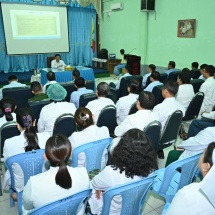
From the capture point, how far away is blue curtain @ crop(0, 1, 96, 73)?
877cm

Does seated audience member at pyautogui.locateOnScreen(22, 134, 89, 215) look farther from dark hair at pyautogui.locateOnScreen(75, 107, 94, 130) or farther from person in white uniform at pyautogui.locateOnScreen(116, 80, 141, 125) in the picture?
person in white uniform at pyautogui.locateOnScreen(116, 80, 141, 125)

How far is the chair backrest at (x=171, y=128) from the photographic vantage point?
2.40 metres

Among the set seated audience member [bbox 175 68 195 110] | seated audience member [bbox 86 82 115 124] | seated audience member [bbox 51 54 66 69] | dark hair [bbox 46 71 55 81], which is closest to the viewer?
seated audience member [bbox 86 82 115 124]

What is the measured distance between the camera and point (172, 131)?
2.57 metres

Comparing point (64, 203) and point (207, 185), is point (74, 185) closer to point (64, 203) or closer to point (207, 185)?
point (64, 203)

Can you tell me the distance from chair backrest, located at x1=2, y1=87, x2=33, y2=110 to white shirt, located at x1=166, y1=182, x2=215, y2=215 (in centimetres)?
353

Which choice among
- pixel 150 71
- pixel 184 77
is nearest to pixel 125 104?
pixel 184 77

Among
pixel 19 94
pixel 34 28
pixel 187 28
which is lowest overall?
pixel 19 94

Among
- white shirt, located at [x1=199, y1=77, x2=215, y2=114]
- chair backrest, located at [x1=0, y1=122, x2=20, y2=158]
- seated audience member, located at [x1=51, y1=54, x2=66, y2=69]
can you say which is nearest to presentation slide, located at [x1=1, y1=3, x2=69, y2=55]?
seated audience member, located at [x1=51, y1=54, x2=66, y2=69]

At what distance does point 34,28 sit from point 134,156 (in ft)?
27.8

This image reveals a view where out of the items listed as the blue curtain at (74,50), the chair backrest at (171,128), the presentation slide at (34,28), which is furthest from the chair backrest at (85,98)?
the blue curtain at (74,50)

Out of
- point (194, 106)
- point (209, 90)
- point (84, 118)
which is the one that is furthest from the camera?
point (209, 90)

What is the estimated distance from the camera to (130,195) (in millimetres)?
1244

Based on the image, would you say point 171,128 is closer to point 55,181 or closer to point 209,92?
point 55,181
